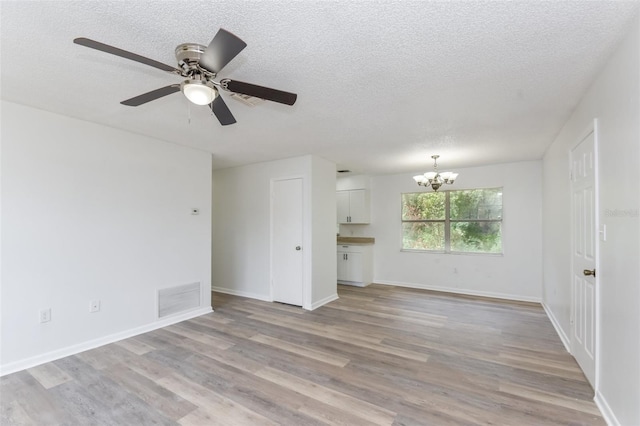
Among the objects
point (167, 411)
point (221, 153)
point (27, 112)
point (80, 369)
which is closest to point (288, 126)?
point (221, 153)

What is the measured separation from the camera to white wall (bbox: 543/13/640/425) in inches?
61.9

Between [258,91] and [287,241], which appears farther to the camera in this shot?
[287,241]

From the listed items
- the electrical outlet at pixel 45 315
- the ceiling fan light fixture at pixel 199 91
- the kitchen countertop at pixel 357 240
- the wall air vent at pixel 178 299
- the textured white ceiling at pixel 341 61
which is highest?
the textured white ceiling at pixel 341 61

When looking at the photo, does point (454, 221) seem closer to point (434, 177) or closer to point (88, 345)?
point (434, 177)

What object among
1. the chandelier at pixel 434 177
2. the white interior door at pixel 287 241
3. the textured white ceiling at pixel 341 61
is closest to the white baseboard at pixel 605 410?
the textured white ceiling at pixel 341 61

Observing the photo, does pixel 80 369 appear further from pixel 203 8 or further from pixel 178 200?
pixel 203 8

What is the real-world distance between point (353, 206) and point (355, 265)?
1.28m

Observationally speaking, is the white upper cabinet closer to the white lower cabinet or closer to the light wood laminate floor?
the white lower cabinet

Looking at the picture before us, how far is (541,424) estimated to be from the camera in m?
1.89

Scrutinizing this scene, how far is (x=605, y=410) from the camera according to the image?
1944 mm

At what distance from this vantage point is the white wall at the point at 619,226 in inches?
61.9

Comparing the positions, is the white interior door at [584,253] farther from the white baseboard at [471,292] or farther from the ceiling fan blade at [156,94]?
the ceiling fan blade at [156,94]

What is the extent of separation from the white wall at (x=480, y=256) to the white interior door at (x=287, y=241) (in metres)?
2.38

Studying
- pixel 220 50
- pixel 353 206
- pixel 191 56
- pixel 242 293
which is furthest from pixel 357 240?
pixel 220 50
